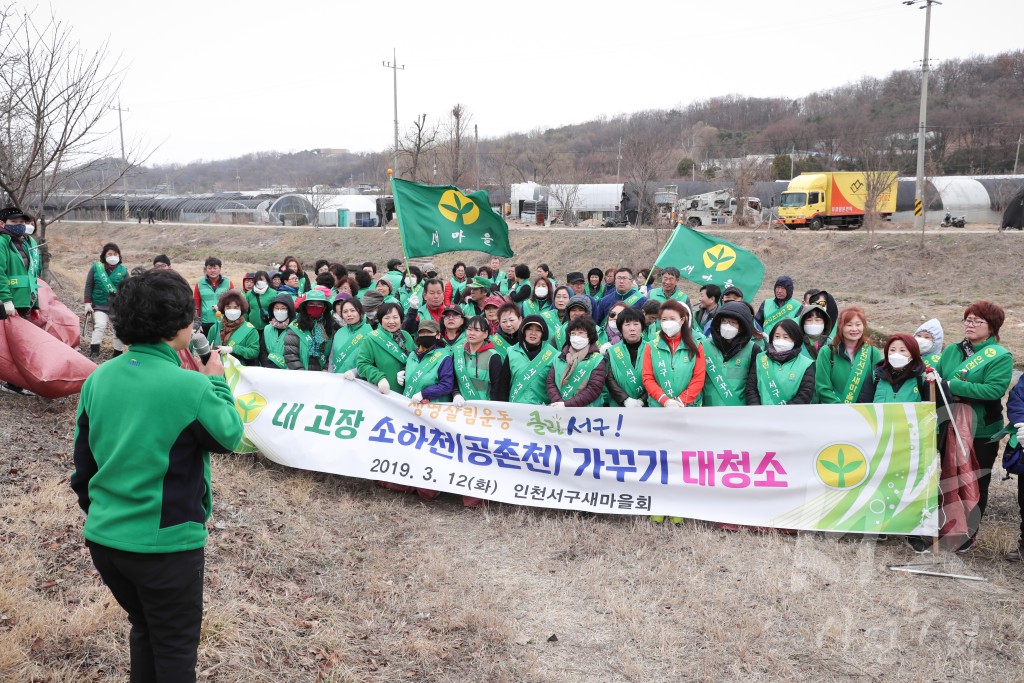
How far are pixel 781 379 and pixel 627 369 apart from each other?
4.13ft

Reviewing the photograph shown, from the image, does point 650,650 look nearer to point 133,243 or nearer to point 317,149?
point 133,243

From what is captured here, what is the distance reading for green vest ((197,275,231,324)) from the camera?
9648 mm

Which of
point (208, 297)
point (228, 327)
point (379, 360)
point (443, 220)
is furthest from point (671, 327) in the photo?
point (208, 297)

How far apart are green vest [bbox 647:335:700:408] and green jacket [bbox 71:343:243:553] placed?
174 inches

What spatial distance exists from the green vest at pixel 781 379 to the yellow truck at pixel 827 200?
33188 mm

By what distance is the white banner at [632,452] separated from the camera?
Answer: 5934mm

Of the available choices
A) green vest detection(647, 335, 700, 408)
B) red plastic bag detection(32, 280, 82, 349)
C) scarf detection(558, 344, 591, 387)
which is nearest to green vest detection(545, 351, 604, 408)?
scarf detection(558, 344, 591, 387)

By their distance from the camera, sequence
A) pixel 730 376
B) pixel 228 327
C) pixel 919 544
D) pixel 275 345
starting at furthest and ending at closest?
1. pixel 228 327
2. pixel 275 345
3. pixel 730 376
4. pixel 919 544

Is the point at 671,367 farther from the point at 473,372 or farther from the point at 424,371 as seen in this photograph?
the point at 424,371

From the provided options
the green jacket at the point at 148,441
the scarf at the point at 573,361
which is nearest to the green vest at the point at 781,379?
the scarf at the point at 573,361

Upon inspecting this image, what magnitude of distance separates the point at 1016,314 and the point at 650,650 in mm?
20911

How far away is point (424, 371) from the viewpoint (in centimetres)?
699

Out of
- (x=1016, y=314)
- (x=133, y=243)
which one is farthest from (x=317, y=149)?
(x=1016, y=314)

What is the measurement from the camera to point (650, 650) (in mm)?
4586
